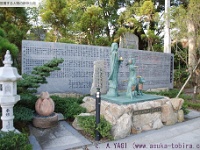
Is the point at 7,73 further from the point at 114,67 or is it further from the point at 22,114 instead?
the point at 114,67

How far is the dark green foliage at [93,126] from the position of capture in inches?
157

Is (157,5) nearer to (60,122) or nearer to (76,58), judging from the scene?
(76,58)

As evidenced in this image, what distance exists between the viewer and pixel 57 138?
3980 millimetres

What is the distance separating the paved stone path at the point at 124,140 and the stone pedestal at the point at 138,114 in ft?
0.63

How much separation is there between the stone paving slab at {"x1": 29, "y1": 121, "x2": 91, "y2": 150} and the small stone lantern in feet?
2.16

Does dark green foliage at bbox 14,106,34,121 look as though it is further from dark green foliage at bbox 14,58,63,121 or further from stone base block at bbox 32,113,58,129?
stone base block at bbox 32,113,58,129

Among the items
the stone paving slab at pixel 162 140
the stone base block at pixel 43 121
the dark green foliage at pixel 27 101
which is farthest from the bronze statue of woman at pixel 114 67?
the dark green foliage at pixel 27 101

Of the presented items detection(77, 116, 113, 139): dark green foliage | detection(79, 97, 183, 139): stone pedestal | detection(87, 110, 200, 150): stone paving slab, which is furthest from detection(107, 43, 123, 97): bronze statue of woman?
detection(87, 110, 200, 150): stone paving slab

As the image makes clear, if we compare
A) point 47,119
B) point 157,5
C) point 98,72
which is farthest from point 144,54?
point 157,5

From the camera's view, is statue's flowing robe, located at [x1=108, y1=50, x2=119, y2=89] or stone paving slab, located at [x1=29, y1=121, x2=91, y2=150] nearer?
stone paving slab, located at [x1=29, y1=121, x2=91, y2=150]

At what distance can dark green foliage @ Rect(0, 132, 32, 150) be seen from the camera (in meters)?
2.92

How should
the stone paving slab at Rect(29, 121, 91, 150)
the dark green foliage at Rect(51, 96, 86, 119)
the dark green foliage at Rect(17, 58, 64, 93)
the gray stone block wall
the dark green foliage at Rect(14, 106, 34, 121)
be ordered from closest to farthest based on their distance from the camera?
1. the stone paving slab at Rect(29, 121, 91, 150)
2. the dark green foliage at Rect(14, 106, 34, 121)
3. the dark green foliage at Rect(17, 58, 64, 93)
4. the dark green foliage at Rect(51, 96, 86, 119)
5. the gray stone block wall

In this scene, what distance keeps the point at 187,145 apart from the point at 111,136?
159cm

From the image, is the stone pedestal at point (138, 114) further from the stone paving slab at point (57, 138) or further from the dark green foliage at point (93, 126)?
the stone paving slab at point (57, 138)
